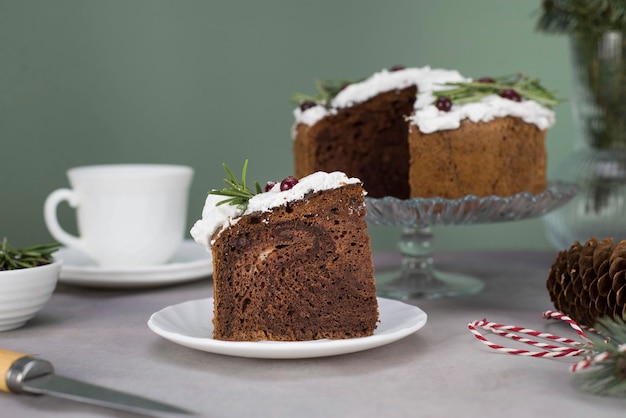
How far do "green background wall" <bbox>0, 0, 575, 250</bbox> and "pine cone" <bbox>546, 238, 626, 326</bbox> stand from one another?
1.78 metres

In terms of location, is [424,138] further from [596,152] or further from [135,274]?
[135,274]

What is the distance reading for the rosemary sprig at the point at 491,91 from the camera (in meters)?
2.17

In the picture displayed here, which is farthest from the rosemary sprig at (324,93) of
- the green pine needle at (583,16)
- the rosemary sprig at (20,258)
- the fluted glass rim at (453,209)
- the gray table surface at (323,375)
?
the rosemary sprig at (20,258)

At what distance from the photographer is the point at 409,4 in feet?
11.2

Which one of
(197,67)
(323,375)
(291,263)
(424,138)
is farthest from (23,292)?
(197,67)

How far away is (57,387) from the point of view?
1.29 meters

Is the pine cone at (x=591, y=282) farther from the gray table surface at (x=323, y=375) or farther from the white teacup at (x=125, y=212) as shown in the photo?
the white teacup at (x=125, y=212)

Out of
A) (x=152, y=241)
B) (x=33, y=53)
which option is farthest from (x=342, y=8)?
(x=152, y=241)

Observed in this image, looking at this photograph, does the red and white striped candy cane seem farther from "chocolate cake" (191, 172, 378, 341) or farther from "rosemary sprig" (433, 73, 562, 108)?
"rosemary sprig" (433, 73, 562, 108)

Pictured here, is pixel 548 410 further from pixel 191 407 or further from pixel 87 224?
pixel 87 224

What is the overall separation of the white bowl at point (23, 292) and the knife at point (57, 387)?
364 mm

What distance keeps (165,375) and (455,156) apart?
3.37 ft

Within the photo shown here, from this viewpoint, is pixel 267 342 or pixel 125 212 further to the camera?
pixel 125 212

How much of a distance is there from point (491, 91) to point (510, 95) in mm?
50
